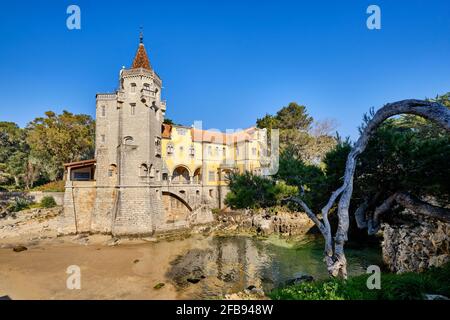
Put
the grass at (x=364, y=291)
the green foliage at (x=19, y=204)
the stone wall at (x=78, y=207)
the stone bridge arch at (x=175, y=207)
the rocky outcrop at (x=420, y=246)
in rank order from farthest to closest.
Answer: the stone bridge arch at (x=175, y=207) → the green foliage at (x=19, y=204) → the stone wall at (x=78, y=207) → the rocky outcrop at (x=420, y=246) → the grass at (x=364, y=291)

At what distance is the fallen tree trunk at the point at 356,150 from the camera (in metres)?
4.73

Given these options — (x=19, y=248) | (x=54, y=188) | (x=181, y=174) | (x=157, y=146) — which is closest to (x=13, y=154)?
(x=54, y=188)

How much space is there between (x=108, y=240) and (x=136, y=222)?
3127 mm

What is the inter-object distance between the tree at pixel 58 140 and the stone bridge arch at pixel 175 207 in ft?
58.2

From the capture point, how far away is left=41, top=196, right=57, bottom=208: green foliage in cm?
2876

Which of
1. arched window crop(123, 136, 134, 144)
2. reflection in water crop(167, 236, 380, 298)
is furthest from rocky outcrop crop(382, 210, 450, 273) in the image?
arched window crop(123, 136, 134, 144)

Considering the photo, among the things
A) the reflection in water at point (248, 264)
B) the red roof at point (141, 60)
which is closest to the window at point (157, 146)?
→ the red roof at point (141, 60)

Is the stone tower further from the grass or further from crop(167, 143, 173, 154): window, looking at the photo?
the grass

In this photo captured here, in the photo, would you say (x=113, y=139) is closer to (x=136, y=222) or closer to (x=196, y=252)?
(x=136, y=222)

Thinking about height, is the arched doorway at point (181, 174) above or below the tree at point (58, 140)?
below

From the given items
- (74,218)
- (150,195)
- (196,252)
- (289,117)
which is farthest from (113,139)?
(289,117)

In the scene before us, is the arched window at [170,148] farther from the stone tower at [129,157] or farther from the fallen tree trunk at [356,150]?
the fallen tree trunk at [356,150]

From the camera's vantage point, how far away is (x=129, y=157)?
938 inches

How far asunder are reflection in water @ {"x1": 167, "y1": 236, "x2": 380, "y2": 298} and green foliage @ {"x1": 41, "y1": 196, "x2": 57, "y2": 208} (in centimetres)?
2236
